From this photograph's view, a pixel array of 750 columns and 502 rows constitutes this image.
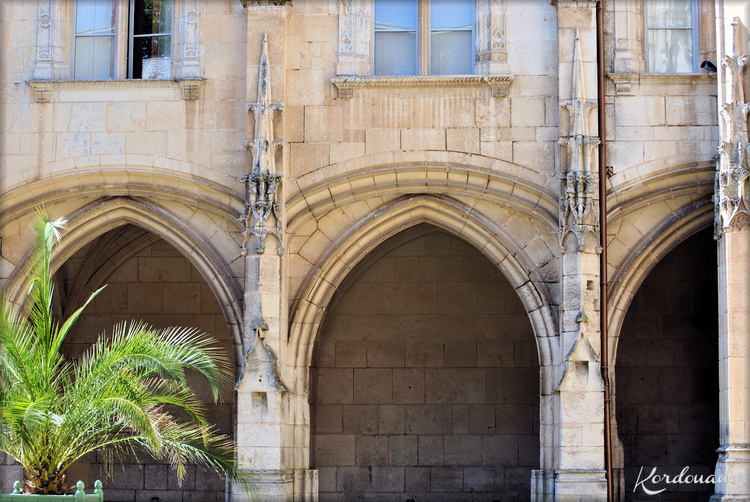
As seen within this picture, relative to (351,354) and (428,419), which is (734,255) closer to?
(428,419)

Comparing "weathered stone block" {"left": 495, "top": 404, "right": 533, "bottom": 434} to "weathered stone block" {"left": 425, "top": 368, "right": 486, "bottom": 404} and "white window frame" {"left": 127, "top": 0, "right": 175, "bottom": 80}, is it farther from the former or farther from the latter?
"white window frame" {"left": 127, "top": 0, "right": 175, "bottom": 80}

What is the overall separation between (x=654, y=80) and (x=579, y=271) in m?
2.77

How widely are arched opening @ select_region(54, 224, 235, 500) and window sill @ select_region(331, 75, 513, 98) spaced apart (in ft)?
15.2

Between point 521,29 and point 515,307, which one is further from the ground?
point 521,29

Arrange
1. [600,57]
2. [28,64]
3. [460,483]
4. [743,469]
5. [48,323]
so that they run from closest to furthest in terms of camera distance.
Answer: [48,323]
[743,469]
[600,57]
[28,64]
[460,483]

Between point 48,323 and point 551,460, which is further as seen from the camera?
point 551,460

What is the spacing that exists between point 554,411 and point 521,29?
193 inches

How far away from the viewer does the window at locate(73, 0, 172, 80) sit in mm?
16344

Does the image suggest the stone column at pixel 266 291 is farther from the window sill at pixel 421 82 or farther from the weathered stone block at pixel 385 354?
the weathered stone block at pixel 385 354

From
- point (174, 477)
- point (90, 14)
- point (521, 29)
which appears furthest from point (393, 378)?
point (90, 14)

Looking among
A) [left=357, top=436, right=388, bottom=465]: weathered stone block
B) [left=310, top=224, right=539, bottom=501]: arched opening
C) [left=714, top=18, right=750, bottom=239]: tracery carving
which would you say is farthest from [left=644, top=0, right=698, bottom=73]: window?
[left=357, top=436, right=388, bottom=465]: weathered stone block

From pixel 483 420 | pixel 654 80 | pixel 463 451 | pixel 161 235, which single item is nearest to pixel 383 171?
pixel 161 235

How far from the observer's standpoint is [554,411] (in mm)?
14750

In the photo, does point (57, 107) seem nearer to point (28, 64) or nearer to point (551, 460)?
point (28, 64)
